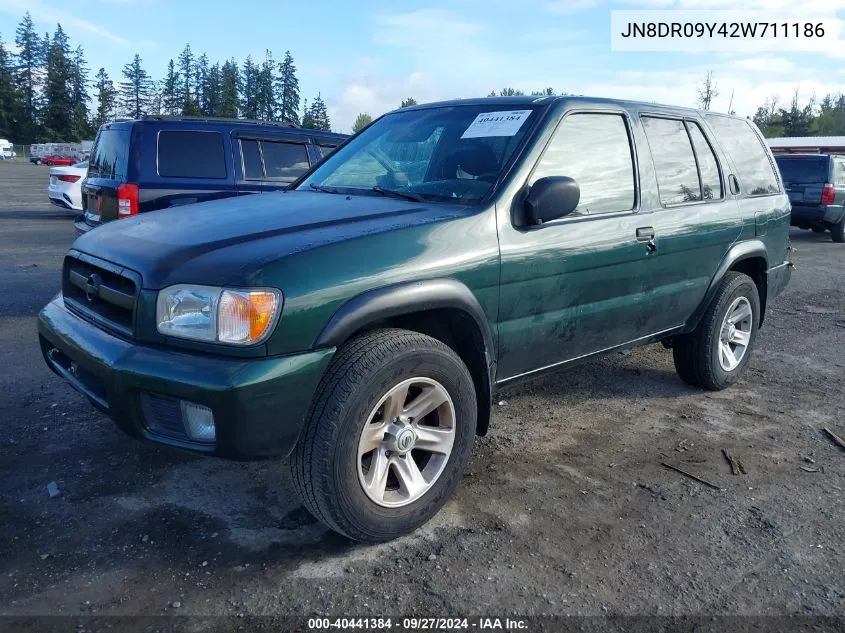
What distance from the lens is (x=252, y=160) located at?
7.73 m

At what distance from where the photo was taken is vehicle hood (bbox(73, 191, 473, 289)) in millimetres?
2520

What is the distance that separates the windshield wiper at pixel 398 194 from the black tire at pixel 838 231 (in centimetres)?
1363

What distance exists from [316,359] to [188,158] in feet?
18.1

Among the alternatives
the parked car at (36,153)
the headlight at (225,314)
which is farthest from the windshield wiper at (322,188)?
the parked car at (36,153)

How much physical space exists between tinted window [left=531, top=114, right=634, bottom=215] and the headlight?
4.98 feet

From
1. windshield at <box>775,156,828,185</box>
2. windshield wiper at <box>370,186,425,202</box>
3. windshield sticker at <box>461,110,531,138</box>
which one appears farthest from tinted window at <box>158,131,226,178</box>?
windshield at <box>775,156,828,185</box>

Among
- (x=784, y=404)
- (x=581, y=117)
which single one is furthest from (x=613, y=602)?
(x=784, y=404)

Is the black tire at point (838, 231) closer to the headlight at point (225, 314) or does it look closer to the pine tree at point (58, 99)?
the headlight at point (225, 314)

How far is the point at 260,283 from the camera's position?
241 cm

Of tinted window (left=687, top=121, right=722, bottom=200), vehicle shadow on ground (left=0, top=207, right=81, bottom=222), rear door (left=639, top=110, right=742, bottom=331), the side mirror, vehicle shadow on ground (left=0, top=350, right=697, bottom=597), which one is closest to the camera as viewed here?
vehicle shadow on ground (left=0, top=350, right=697, bottom=597)

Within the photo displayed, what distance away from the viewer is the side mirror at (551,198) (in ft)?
10.1

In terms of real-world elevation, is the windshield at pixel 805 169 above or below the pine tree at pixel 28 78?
below

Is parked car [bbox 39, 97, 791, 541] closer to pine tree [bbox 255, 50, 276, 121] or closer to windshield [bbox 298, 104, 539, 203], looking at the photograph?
windshield [bbox 298, 104, 539, 203]

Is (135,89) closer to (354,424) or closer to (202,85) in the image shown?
(202,85)
